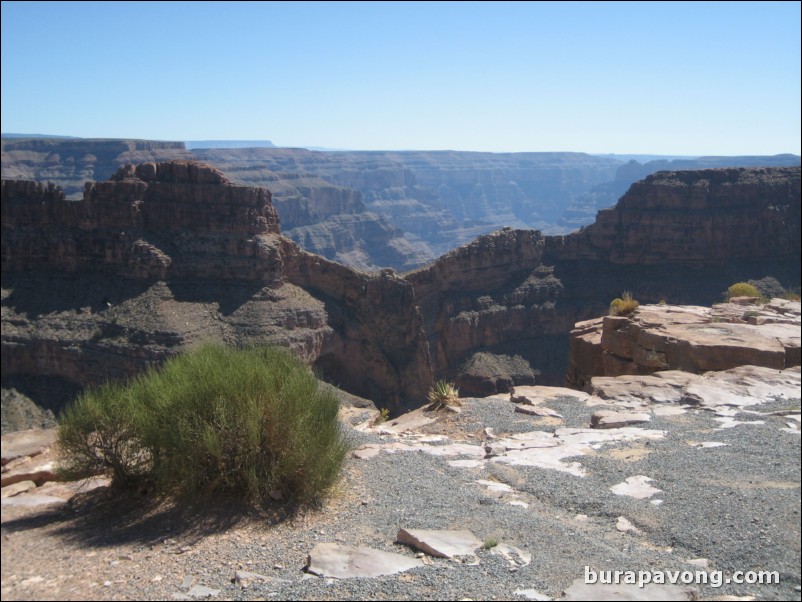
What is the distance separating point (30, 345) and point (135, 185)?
13.5 metres

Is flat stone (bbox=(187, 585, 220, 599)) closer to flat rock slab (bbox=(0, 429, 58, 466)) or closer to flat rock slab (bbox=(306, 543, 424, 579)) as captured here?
flat rock slab (bbox=(306, 543, 424, 579))

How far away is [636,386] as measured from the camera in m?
16.4

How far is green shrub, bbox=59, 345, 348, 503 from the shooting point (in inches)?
375

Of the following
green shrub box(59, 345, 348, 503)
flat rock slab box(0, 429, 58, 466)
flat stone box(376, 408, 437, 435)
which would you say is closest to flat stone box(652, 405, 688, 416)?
flat stone box(376, 408, 437, 435)

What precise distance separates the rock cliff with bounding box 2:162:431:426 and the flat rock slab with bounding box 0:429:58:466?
2886cm

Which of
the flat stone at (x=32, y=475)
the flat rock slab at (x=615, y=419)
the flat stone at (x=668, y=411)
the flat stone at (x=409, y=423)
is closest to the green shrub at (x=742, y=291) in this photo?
the flat stone at (x=668, y=411)

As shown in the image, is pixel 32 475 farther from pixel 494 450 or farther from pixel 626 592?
pixel 626 592

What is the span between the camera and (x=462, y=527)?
8734mm

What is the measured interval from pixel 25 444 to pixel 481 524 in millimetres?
9547

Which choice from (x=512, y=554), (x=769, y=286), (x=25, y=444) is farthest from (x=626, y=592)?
(x=769, y=286)

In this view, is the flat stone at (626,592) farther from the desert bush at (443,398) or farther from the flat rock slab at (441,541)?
the desert bush at (443,398)

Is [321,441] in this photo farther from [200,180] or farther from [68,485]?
[200,180]

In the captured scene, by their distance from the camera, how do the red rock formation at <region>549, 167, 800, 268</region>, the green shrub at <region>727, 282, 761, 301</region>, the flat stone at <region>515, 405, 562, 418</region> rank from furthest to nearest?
the red rock formation at <region>549, 167, 800, 268</region>
the green shrub at <region>727, 282, 761, 301</region>
the flat stone at <region>515, 405, 562, 418</region>

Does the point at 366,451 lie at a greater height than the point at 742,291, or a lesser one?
lesser
